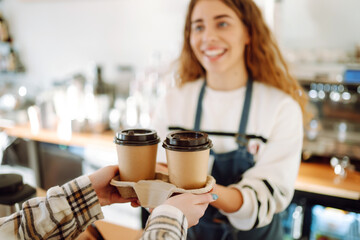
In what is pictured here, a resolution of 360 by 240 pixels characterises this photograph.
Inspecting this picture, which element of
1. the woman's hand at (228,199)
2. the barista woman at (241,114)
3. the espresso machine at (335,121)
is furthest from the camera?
the espresso machine at (335,121)

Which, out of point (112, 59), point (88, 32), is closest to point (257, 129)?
point (112, 59)

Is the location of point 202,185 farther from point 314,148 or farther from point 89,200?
point 314,148

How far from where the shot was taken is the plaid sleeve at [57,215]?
797 mm

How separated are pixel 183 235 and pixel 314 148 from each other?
1.50 m

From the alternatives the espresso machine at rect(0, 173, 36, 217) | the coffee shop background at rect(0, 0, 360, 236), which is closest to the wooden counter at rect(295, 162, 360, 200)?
the coffee shop background at rect(0, 0, 360, 236)

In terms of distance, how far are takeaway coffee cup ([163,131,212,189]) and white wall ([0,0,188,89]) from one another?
70.6 inches

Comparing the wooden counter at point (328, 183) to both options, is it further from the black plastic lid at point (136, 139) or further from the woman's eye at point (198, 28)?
the black plastic lid at point (136, 139)

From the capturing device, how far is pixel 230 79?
1.40 m

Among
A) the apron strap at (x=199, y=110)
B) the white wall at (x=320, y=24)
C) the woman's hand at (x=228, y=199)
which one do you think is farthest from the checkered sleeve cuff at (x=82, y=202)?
the white wall at (x=320, y=24)

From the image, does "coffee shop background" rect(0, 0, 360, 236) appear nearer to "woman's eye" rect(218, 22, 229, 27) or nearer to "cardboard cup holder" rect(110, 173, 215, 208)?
"woman's eye" rect(218, 22, 229, 27)

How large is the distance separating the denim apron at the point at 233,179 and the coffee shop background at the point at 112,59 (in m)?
0.76

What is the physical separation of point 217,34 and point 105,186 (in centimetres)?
75

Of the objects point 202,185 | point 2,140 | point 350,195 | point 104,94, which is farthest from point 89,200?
point 2,140

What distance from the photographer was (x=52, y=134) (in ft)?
8.53
